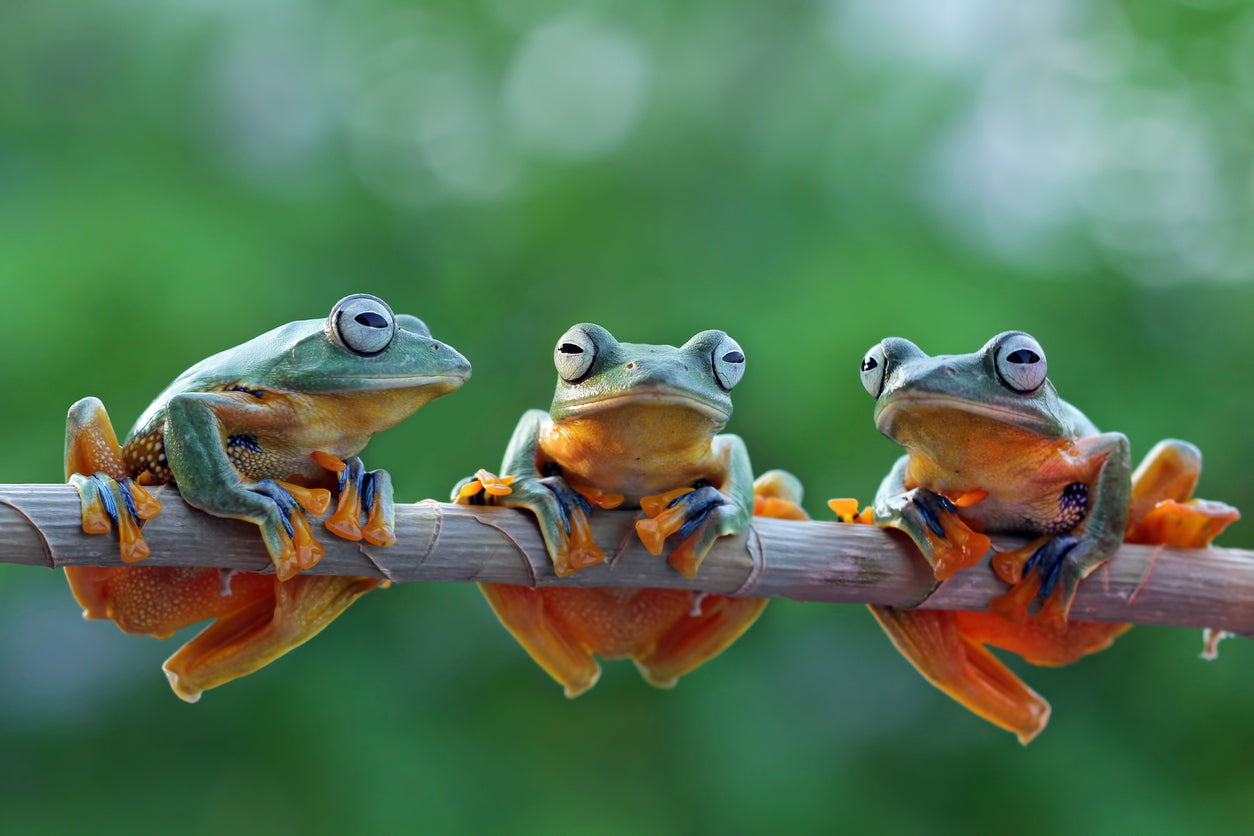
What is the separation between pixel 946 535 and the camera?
223cm

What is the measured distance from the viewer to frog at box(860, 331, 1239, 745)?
2113 millimetres

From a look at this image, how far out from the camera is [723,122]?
5.57 meters

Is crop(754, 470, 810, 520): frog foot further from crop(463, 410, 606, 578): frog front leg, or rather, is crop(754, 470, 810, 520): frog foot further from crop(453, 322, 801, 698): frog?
crop(463, 410, 606, 578): frog front leg

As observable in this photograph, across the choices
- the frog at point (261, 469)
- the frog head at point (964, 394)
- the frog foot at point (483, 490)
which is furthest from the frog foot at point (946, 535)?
the frog at point (261, 469)

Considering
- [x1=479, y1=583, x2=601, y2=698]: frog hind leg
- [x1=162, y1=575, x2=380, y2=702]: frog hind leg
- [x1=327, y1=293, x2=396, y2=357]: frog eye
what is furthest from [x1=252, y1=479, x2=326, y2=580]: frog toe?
[x1=479, y1=583, x2=601, y2=698]: frog hind leg

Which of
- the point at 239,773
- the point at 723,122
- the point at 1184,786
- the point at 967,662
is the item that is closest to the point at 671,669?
the point at 967,662

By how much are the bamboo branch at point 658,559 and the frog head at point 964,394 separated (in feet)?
0.87

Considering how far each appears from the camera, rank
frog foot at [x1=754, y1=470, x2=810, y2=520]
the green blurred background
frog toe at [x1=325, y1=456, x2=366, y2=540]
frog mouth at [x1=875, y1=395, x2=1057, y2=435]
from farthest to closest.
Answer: the green blurred background, frog foot at [x1=754, y1=470, x2=810, y2=520], frog mouth at [x1=875, y1=395, x2=1057, y2=435], frog toe at [x1=325, y1=456, x2=366, y2=540]

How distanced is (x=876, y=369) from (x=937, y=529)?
1.14 feet

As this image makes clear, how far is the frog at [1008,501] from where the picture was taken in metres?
2.11

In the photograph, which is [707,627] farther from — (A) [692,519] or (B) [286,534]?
(B) [286,534]

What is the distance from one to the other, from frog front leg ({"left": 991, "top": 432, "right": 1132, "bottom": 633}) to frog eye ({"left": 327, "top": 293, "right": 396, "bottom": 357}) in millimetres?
1304

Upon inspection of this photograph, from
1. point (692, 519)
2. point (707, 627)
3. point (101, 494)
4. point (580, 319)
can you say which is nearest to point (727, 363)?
point (692, 519)

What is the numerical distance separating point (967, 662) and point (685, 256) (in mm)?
3076
